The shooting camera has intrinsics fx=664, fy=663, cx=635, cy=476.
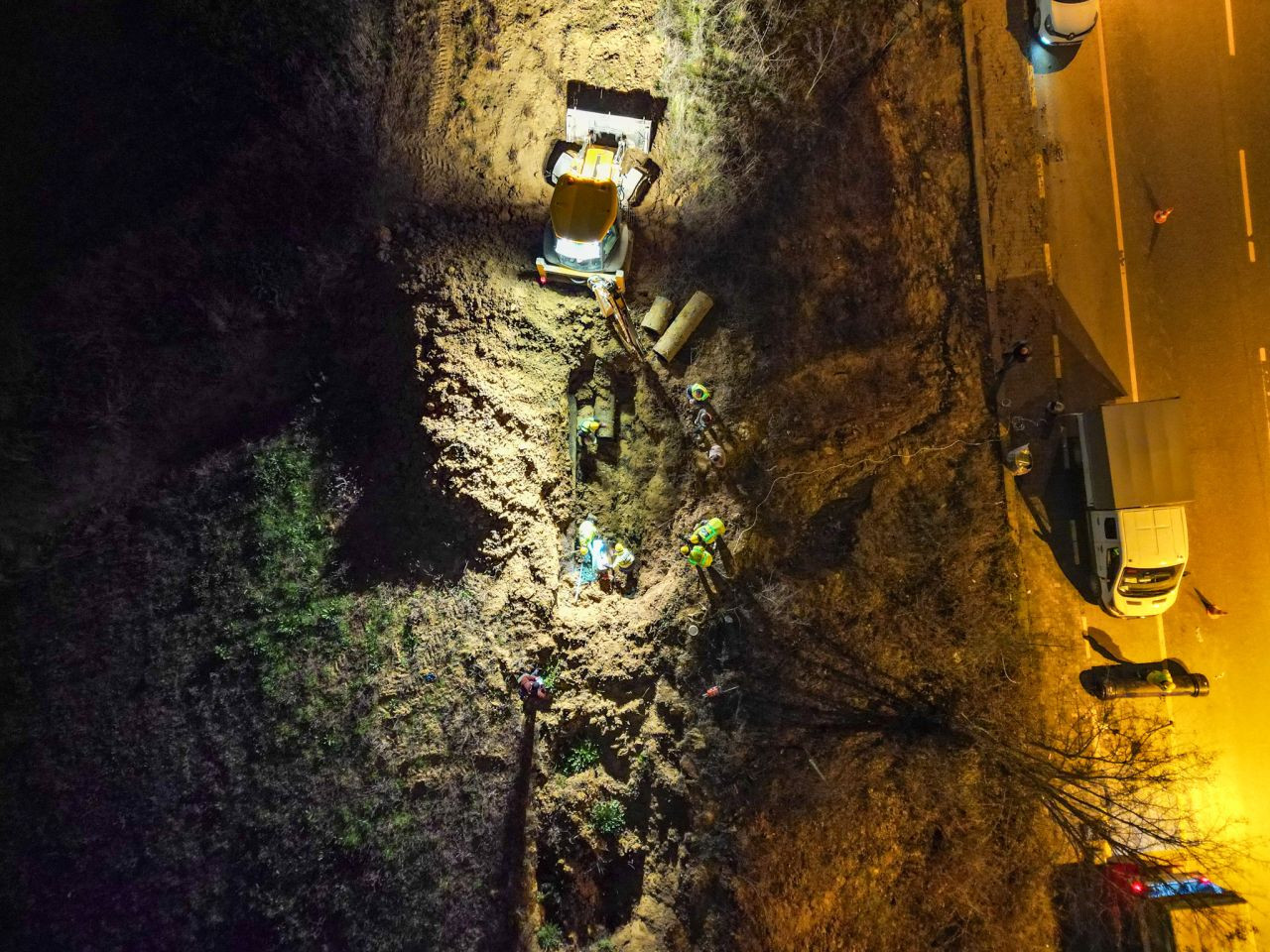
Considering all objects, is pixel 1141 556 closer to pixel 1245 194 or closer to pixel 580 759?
pixel 1245 194

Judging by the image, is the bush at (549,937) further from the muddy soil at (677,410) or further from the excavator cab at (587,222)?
the excavator cab at (587,222)

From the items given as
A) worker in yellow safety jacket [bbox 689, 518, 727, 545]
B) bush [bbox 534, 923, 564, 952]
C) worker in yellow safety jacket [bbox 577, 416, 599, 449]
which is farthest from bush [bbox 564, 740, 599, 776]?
worker in yellow safety jacket [bbox 577, 416, 599, 449]

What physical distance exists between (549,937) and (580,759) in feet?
10.0

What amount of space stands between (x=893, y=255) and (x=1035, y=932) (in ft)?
43.0

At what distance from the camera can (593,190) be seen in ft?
42.7

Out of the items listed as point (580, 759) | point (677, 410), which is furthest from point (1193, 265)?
point (580, 759)

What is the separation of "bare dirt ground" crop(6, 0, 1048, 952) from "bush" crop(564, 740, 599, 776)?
128mm

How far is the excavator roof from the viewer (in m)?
12.9

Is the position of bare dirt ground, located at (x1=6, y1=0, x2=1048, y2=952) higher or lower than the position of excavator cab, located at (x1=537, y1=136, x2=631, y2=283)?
lower

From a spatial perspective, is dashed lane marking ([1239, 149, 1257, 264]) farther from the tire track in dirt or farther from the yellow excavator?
the tire track in dirt

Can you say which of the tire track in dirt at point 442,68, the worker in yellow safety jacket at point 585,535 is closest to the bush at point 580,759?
the worker in yellow safety jacket at point 585,535

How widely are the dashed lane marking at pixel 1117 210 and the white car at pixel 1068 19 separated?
63 centimetres

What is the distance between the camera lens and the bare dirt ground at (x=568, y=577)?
11.9 metres

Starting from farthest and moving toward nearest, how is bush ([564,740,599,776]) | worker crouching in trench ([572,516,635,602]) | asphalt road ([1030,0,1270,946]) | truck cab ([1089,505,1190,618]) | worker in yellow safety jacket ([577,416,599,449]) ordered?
worker in yellow safety jacket ([577,416,599,449]), worker crouching in trench ([572,516,635,602]), asphalt road ([1030,0,1270,946]), bush ([564,740,599,776]), truck cab ([1089,505,1190,618])
